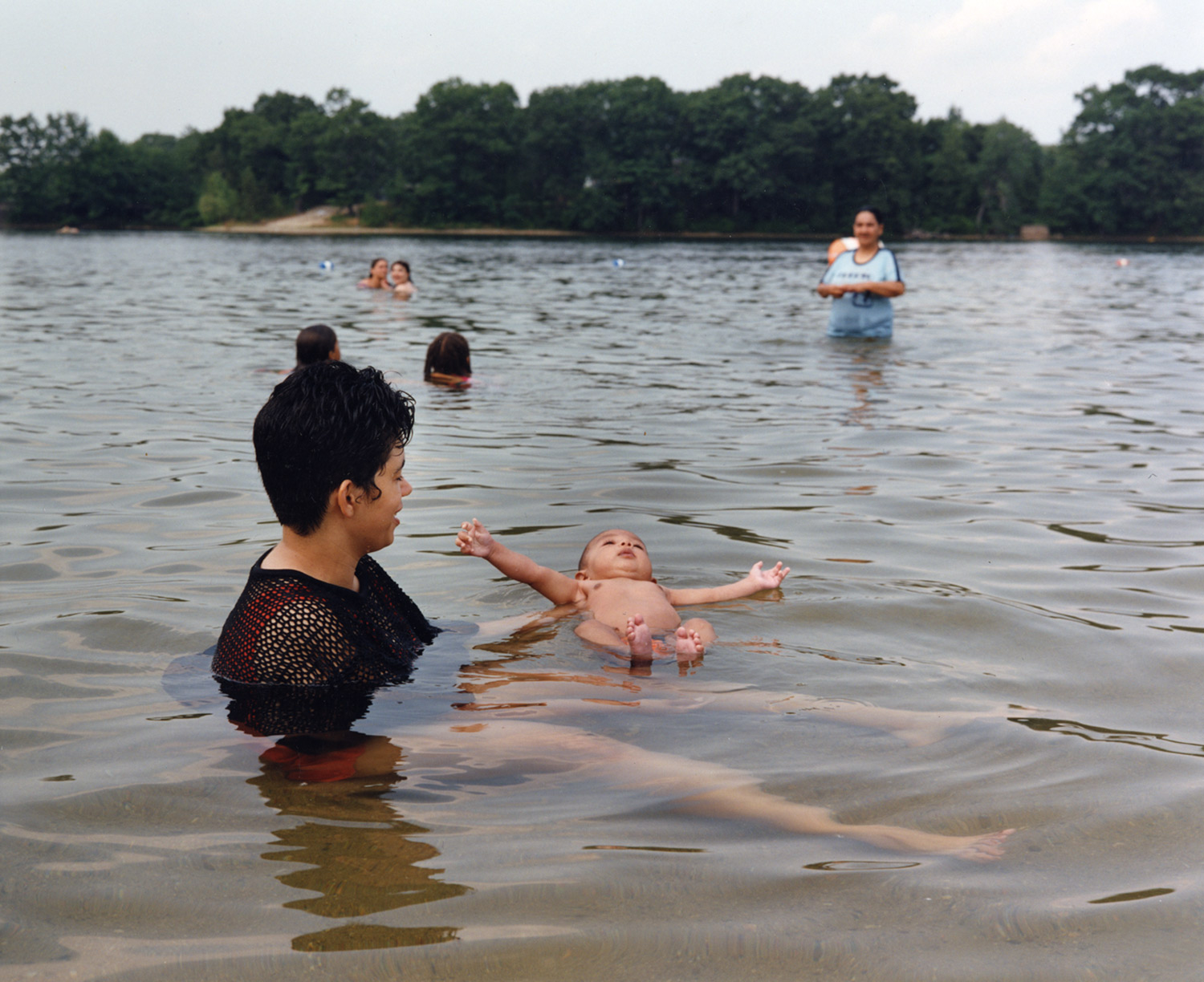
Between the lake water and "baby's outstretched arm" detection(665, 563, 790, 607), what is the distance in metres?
0.11

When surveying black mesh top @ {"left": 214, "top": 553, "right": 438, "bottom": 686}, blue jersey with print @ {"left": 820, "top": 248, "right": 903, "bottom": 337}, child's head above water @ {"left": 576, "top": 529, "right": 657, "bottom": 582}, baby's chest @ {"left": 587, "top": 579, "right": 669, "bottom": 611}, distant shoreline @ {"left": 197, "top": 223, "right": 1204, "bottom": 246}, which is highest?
distant shoreline @ {"left": 197, "top": 223, "right": 1204, "bottom": 246}

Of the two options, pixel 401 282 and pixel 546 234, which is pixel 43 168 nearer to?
pixel 546 234

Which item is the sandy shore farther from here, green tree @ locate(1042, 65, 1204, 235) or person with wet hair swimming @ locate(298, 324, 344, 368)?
person with wet hair swimming @ locate(298, 324, 344, 368)

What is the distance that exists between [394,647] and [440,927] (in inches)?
52.1

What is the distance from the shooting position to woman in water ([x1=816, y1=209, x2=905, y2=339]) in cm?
1229

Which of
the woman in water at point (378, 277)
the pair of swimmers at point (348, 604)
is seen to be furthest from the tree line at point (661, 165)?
the pair of swimmers at point (348, 604)

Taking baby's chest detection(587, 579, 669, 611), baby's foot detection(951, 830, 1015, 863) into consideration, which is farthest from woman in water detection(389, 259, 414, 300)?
baby's foot detection(951, 830, 1015, 863)

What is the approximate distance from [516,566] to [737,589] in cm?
101

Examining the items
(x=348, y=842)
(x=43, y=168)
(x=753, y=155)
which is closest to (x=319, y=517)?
(x=348, y=842)

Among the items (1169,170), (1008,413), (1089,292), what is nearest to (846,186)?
(1169,170)

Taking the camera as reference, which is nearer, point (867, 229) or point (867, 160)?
point (867, 229)

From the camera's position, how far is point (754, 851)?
2.66m

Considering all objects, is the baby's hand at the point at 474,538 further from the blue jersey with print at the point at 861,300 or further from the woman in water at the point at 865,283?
the blue jersey with print at the point at 861,300

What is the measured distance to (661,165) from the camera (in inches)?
3863
